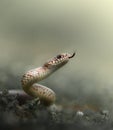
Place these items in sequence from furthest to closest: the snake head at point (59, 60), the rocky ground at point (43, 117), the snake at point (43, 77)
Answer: the snake head at point (59, 60), the snake at point (43, 77), the rocky ground at point (43, 117)

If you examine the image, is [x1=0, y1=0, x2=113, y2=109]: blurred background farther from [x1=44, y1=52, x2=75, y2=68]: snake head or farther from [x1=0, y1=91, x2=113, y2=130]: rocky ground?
[x1=0, y1=91, x2=113, y2=130]: rocky ground

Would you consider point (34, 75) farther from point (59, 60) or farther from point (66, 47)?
point (66, 47)

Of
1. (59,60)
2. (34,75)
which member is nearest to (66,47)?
(59,60)

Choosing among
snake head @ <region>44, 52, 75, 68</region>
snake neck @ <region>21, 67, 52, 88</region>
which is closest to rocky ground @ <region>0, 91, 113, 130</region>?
snake neck @ <region>21, 67, 52, 88</region>

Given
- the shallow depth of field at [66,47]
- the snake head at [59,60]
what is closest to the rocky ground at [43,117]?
the shallow depth of field at [66,47]

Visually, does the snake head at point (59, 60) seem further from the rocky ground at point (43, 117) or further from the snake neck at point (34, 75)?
the rocky ground at point (43, 117)

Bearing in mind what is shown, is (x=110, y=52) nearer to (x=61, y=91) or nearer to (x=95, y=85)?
(x=95, y=85)

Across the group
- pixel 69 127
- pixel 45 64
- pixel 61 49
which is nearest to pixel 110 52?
pixel 61 49
